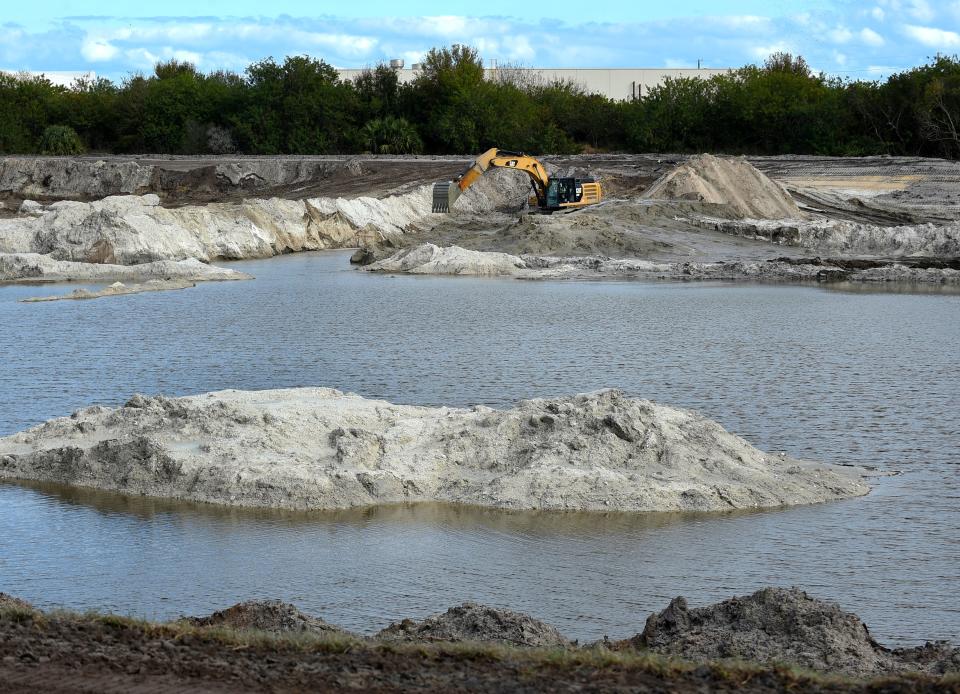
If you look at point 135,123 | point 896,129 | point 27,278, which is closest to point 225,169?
point 135,123

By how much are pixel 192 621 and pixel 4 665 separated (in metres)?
1.63

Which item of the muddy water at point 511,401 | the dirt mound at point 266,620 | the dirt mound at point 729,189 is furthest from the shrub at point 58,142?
the dirt mound at point 266,620

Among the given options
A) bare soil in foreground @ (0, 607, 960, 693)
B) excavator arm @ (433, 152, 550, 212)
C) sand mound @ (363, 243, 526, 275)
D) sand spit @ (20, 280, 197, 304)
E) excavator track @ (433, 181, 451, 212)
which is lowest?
bare soil in foreground @ (0, 607, 960, 693)

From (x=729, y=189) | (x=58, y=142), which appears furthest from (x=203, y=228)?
(x=58, y=142)

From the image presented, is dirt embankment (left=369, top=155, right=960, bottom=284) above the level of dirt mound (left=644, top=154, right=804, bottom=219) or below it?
below

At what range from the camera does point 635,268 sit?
39.5 metres

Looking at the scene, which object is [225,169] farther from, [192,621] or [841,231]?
[192,621]

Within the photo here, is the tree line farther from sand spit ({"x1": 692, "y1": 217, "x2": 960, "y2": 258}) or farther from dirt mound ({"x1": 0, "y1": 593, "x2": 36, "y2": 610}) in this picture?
dirt mound ({"x1": 0, "y1": 593, "x2": 36, "y2": 610})

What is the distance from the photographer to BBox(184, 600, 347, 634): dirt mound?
801 cm

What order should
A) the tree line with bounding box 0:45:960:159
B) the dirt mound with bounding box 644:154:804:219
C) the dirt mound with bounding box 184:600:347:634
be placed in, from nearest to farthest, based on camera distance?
the dirt mound with bounding box 184:600:347:634
the dirt mound with bounding box 644:154:804:219
the tree line with bounding box 0:45:960:159

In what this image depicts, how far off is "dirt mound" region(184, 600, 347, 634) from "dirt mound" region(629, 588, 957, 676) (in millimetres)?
2101

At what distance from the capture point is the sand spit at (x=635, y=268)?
3791 cm

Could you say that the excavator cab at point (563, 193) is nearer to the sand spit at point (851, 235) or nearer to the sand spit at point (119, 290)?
the sand spit at point (851, 235)

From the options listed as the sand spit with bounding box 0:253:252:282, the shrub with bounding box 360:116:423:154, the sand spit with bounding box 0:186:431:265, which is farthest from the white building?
the sand spit with bounding box 0:253:252:282
